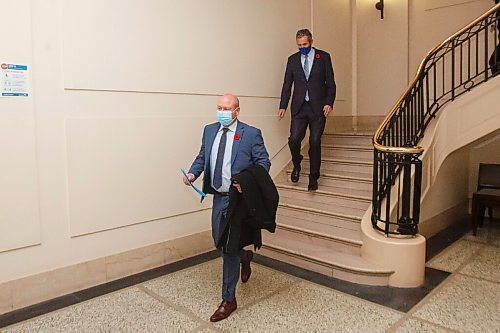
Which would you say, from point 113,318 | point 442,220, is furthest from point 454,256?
point 113,318

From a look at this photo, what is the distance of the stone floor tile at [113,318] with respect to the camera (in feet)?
9.02

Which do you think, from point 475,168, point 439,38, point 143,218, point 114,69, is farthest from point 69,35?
point 475,168

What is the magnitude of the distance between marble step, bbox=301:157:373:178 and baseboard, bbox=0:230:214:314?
162 centimetres

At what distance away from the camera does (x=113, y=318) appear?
9.47ft

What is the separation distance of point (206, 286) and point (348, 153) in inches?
99.0

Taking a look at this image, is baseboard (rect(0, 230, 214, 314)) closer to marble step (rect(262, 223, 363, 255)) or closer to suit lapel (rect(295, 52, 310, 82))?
marble step (rect(262, 223, 363, 255))

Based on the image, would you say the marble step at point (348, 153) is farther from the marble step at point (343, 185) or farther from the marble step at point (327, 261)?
the marble step at point (327, 261)

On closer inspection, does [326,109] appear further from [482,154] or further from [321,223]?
[482,154]

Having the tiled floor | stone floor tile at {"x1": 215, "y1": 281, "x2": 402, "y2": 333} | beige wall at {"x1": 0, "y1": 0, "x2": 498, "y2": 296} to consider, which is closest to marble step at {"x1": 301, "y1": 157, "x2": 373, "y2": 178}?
beige wall at {"x1": 0, "y1": 0, "x2": 498, "y2": 296}

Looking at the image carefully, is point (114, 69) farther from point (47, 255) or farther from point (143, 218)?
point (47, 255)

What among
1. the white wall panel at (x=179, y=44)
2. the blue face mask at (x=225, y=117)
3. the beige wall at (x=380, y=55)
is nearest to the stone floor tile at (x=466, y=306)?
the blue face mask at (x=225, y=117)

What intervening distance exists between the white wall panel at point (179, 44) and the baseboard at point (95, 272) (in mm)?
1455

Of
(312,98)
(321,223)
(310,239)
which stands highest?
(312,98)

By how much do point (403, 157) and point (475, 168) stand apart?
2937 mm
